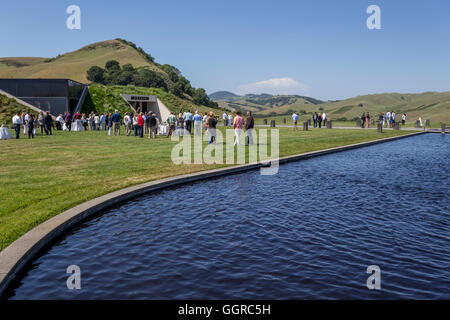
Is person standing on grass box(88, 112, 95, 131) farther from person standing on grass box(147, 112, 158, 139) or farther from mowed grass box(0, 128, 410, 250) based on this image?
mowed grass box(0, 128, 410, 250)

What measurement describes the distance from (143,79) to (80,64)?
4237 centimetres

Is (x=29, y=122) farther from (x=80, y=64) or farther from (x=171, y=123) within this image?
(x=80, y=64)

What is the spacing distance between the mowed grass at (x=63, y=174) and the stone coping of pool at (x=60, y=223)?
0.26m

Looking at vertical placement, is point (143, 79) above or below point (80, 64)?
below

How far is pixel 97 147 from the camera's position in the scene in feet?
66.3

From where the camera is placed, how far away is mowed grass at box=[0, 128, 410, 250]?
8227mm

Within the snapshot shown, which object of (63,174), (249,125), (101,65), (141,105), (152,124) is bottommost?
(63,174)

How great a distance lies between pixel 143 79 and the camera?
9175 centimetres

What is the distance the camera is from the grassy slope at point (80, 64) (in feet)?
379

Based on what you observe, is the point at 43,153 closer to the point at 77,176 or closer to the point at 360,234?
the point at 77,176

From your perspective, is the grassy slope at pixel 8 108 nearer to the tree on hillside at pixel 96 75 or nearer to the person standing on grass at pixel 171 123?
the person standing on grass at pixel 171 123

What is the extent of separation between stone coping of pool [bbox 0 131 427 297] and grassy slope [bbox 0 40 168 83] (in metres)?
96.6

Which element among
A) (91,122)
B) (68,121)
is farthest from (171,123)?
(91,122)

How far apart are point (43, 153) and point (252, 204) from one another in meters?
11.8
